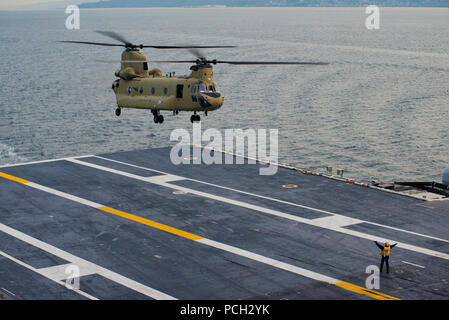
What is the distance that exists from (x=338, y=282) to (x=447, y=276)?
6035 mm

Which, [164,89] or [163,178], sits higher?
[164,89]

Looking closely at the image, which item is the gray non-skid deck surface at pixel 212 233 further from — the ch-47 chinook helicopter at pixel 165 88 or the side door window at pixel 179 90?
the side door window at pixel 179 90

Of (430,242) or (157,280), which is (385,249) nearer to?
(430,242)

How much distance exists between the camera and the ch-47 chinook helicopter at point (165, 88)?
44750 mm

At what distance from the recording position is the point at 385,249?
34.5 meters

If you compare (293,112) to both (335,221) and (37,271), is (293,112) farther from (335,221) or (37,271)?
(37,271)

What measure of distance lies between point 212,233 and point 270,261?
5934 mm

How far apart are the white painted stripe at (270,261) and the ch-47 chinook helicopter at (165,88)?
29.8 ft

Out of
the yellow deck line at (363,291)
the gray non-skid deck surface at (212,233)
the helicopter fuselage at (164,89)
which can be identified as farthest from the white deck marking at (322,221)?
the helicopter fuselage at (164,89)

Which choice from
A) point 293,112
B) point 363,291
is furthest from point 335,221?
point 293,112

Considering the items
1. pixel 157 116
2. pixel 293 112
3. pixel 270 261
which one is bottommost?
pixel 270 261

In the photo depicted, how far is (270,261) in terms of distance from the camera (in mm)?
37062

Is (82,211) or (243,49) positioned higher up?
(243,49)
